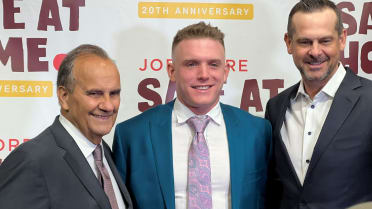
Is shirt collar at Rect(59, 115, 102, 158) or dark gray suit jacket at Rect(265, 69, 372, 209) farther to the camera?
dark gray suit jacket at Rect(265, 69, 372, 209)

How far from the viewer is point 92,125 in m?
1.80

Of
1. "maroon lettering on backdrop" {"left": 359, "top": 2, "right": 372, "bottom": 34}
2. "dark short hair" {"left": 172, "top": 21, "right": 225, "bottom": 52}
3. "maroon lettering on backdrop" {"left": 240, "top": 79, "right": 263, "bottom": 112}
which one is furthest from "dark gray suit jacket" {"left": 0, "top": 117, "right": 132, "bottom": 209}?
"maroon lettering on backdrop" {"left": 359, "top": 2, "right": 372, "bottom": 34}

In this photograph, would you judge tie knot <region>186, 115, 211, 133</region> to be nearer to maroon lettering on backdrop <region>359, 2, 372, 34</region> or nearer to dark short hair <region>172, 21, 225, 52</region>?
dark short hair <region>172, 21, 225, 52</region>

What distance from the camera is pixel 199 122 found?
2.22m

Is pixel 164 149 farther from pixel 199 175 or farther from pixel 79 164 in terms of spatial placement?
pixel 79 164

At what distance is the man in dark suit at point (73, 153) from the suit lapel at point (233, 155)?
48 centimetres

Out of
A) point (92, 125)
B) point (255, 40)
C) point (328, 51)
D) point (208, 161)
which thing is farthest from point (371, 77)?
point (92, 125)

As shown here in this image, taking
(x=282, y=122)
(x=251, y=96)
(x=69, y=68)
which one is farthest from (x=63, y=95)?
(x=251, y=96)

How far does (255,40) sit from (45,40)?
1.25 meters

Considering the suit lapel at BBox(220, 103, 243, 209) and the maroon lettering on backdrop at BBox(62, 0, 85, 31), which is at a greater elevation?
the maroon lettering on backdrop at BBox(62, 0, 85, 31)

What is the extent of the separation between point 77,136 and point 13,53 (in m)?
1.26

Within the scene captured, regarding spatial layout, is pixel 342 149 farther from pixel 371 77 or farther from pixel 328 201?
pixel 371 77

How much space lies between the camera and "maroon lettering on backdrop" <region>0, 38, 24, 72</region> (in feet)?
9.29

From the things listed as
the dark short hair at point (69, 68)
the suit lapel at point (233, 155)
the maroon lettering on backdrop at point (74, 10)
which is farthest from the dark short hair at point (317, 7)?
the maroon lettering on backdrop at point (74, 10)
